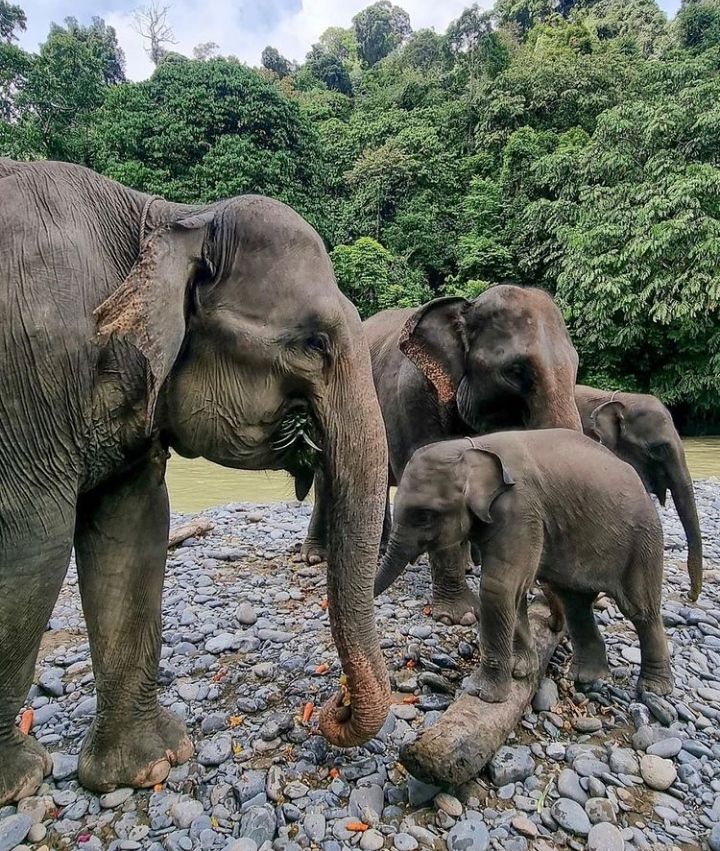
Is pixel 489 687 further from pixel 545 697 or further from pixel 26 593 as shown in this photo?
pixel 26 593

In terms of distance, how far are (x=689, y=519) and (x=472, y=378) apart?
1538 millimetres

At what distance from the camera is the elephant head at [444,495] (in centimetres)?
257

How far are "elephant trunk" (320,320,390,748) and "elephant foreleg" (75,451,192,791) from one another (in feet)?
1.98

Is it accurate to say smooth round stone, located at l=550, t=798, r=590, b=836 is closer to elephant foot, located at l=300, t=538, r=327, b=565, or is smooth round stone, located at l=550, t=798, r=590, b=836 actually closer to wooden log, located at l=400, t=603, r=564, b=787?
wooden log, located at l=400, t=603, r=564, b=787

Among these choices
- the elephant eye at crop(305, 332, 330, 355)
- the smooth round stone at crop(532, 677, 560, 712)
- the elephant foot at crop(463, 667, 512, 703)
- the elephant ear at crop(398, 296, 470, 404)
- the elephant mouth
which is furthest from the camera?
the elephant ear at crop(398, 296, 470, 404)

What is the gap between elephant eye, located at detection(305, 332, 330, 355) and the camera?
185 cm

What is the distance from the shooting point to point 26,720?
2770mm

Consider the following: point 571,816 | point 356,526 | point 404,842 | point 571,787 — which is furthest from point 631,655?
point 356,526

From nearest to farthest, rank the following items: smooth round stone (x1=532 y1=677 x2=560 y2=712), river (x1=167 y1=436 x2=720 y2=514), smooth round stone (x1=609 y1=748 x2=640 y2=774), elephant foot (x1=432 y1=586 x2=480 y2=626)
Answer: smooth round stone (x1=609 y1=748 x2=640 y2=774) → smooth round stone (x1=532 y1=677 x2=560 y2=712) → elephant foot (x1=432 y1=586 x2=480 y2=626) → river (x1=167 y1=436 x2=720 y2=514)

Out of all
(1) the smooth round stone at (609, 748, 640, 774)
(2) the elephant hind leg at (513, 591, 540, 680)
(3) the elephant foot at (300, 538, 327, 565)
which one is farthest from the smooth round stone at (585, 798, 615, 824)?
(3) the elephant foot at (300, 538, 327, 565)

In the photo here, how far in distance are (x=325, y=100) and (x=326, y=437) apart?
37.7 metres

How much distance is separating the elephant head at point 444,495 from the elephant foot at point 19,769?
1.29 metres

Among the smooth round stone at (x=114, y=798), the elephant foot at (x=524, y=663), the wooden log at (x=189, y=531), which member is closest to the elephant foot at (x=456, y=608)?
the elephant foot at (x=524, y=663)

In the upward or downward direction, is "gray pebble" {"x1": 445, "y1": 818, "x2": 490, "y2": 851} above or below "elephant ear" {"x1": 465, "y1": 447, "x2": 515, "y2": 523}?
below
